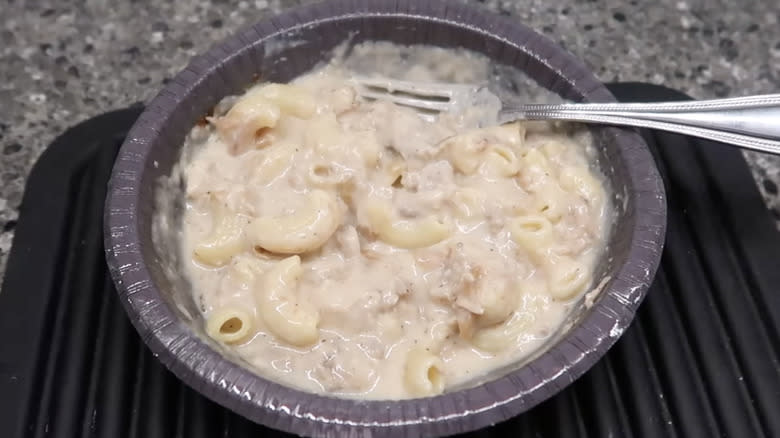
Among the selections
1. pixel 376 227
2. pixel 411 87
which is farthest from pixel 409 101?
pixel 376 227

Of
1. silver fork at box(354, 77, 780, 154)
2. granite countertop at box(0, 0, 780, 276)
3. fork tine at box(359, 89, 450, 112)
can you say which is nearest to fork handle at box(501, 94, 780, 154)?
silver fork at box(354, 77, 780, 154)

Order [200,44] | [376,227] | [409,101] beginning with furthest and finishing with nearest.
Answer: [200,44]
[409,101]
[376,227]

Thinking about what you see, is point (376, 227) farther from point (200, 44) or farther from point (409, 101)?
point (200, 44)

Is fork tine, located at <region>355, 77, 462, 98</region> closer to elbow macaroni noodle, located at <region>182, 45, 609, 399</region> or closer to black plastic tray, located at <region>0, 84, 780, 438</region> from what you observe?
elbow macaroni noodle, located at <region>182, 45, 609, 399</region>

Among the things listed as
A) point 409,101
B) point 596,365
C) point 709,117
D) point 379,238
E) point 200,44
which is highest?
point 200,44

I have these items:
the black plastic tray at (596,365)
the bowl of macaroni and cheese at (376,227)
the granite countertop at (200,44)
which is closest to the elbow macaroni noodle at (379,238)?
the bowl of macaroni and cheese at (376,227)

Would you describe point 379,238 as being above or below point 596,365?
above

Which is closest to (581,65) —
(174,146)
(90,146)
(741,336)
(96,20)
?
(741,336)

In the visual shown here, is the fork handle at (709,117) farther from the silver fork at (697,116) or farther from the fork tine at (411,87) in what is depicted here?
the fork tine at (411,87)
